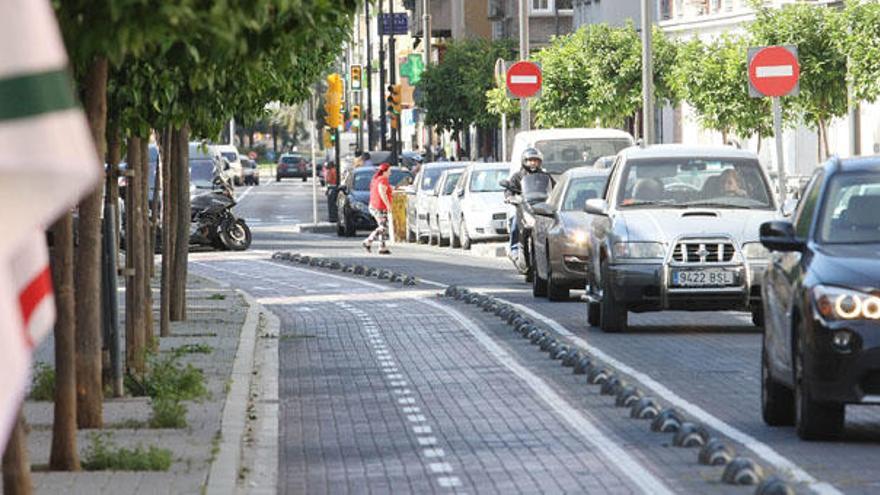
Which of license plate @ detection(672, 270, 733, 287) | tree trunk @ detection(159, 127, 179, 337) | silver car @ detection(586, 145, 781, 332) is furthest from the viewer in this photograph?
tree trunk @ detection(159, 127, 179, 337)

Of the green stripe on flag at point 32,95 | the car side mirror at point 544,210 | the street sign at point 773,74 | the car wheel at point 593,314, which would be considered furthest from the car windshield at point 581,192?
the green stripe on flag at point 32,95

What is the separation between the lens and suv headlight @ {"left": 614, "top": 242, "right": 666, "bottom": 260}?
22109mm

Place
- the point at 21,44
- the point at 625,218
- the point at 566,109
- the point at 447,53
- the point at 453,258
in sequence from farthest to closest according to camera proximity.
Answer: the point at 447,53, the point at 566,109, the point at 453,258, the point at 625,218, the point at 21,44

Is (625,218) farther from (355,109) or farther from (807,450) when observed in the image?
(355,109)

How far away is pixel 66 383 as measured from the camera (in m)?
11.5

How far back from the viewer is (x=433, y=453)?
1268 centimetres

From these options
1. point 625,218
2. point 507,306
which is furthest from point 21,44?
point 507,306

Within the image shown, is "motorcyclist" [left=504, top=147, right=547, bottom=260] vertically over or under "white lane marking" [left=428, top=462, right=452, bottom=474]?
over

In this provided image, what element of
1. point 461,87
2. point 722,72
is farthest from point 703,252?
point 461,87

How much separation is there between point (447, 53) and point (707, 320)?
6975 centimetres

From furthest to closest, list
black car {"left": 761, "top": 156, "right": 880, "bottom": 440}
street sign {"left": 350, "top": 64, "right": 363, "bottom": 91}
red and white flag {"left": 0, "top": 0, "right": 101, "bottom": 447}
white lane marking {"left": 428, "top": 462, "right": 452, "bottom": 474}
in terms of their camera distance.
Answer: street sign {"left": 350, "top": 64, "right": 363, "bottom": 91} < black car {"left": 761, "top": 156, "right": 880, "bottom": 440} < white lane marking {"left": 428, "top": 462, "right": 452, "bottom": 474} < red and white flag {"left": 0, "top": 0, "right": 101, "bottom": 447}

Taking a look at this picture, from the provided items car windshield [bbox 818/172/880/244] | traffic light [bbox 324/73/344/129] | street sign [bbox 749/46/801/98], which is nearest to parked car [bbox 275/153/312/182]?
traffic light [bbox 324/73/344/129]

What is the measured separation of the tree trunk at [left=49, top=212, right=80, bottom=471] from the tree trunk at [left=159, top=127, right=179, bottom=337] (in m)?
9.91

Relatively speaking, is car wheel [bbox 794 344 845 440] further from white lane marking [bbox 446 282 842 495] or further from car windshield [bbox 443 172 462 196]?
car windshield [bbox 443 172 462 196]
